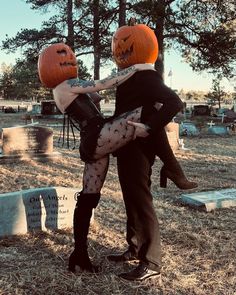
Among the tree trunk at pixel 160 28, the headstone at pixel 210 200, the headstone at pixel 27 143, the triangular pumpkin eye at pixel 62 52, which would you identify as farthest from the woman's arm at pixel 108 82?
the tree trunk at pixel 160 28

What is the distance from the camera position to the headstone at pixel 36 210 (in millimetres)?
4074

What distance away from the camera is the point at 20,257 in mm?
3617

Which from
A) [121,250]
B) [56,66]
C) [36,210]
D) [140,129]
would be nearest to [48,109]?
[36,210]

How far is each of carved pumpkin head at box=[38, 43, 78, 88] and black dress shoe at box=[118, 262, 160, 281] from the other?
1512 mm

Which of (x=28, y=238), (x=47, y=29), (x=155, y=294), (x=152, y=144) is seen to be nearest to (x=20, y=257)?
(x=28, y=238)

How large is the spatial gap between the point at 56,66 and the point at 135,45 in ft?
1.99

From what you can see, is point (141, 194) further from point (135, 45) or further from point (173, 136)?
point (173, 136)

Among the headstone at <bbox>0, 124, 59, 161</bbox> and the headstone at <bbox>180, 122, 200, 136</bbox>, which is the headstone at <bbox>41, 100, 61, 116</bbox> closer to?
the headstone at <bbox>180, 122, 200, 136</bbox>

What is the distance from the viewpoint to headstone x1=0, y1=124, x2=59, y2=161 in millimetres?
8901

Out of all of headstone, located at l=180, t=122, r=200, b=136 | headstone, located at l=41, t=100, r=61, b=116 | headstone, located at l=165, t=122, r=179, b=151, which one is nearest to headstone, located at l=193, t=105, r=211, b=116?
headstone, located at l=41, t=100, r=61, b=116

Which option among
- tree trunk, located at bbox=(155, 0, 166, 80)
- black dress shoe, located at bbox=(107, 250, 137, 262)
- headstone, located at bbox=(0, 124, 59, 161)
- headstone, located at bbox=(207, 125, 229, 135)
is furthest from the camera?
headstone, located at bbox=(207, 125, 229, 135)

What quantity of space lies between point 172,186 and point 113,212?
188 cm

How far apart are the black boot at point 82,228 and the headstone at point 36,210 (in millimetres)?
836

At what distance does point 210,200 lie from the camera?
5367 mm
